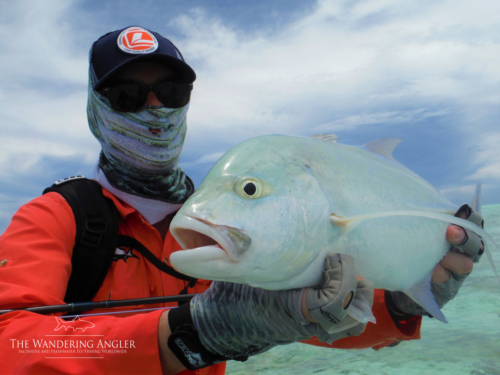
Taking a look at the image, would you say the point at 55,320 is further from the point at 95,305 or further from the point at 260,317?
the point at 260,317

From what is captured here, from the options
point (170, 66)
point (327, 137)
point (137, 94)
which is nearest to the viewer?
point (327, 137)

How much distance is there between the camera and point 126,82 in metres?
2.19

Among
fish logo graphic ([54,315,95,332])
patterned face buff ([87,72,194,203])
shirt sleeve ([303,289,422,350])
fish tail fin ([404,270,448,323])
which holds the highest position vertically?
patterned face buff ([87,72,194,203])

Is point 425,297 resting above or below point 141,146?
below

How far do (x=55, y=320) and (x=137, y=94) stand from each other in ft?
4.56

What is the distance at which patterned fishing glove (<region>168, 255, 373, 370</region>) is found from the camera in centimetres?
116

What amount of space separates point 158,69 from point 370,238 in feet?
5.76

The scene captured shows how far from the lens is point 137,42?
A: 2219mm

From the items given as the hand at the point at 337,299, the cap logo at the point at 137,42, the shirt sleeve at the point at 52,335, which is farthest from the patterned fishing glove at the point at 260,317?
the cap logo at the point at 137,42

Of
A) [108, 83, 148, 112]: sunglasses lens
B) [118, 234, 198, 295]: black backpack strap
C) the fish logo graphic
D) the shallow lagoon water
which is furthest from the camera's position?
the shallow lagoon water

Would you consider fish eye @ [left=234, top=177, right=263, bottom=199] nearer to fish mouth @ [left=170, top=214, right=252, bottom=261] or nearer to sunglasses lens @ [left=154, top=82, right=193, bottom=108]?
fish mouth @ [left=170, top=214, right=252, bottom=261]

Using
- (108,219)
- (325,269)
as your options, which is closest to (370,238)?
(325,269)

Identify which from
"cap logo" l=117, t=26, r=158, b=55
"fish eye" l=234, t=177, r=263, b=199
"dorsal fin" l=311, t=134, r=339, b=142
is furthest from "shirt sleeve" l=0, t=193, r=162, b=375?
"cap logo" l=117, t=26, r=158, b=55

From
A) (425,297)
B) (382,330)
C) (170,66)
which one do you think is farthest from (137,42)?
(382,330)
